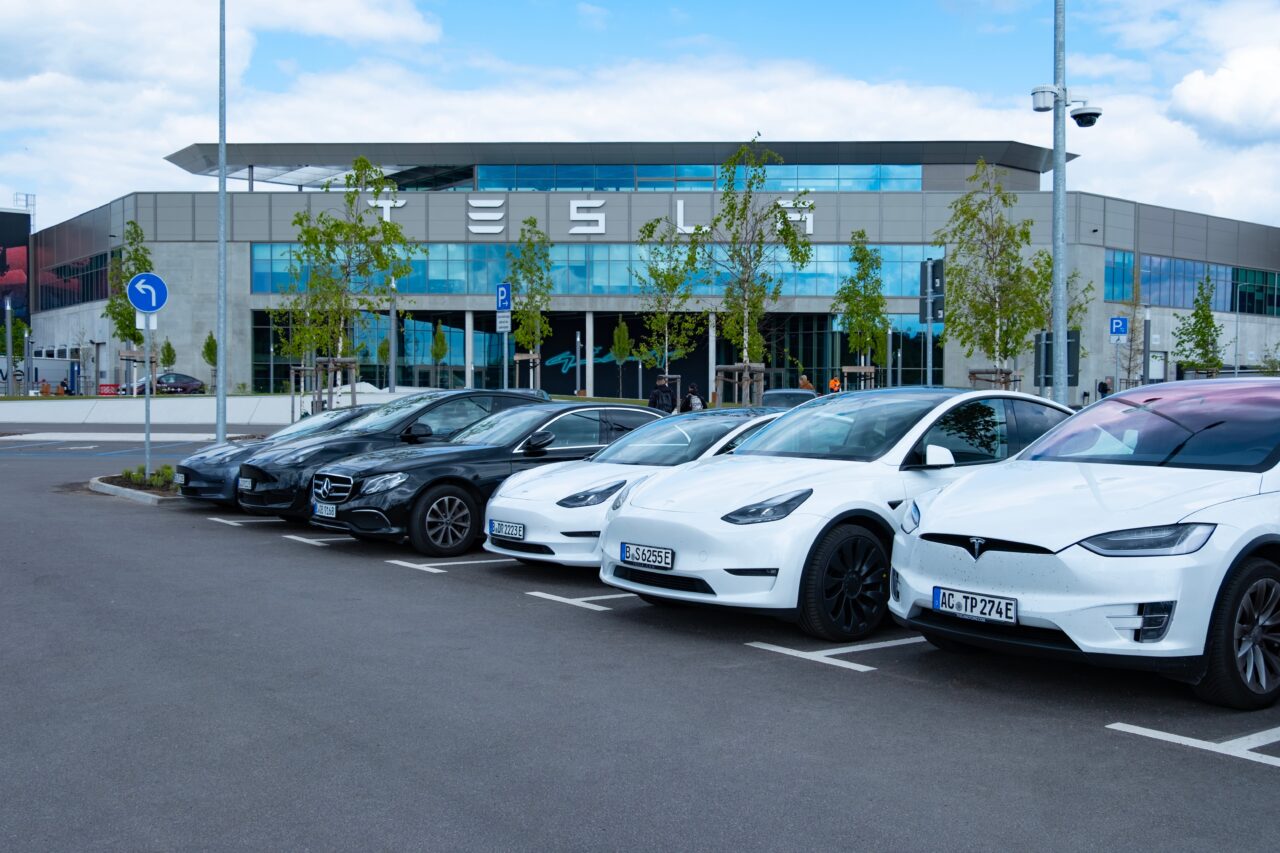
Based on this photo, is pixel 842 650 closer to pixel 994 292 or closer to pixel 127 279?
pixel 994 292

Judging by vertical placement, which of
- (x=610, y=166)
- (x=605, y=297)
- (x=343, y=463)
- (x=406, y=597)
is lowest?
(x=406, y=597)

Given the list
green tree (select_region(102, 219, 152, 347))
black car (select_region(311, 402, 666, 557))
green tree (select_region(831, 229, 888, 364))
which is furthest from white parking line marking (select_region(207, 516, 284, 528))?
green tree (select_region(102, 219, 152, 347))

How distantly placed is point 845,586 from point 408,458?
5.40 metres

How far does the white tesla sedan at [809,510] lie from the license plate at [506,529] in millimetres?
1296

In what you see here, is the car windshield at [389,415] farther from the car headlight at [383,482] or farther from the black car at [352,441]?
the car headlight at [383,482]

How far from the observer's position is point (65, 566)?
10141 mm

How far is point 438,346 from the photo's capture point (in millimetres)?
63312

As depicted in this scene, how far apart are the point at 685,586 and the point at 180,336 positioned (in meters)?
62.5

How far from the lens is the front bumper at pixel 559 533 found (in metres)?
9.08

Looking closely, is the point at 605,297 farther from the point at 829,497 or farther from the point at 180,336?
the point at 829,497

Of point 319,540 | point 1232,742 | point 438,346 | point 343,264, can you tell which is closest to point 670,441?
point 319,540

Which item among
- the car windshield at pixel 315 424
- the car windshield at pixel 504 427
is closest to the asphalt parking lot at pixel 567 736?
the car windshield at pixel 504 427

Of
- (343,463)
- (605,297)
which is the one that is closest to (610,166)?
(605,297)

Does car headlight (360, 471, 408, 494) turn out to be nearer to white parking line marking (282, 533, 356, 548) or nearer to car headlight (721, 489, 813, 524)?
white parking line marking (282, 533, 356, 548)
